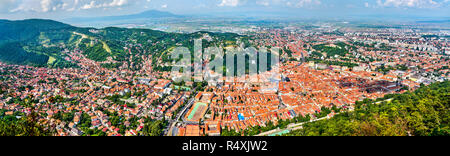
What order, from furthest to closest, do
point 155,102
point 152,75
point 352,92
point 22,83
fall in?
point 152,75 → point 22,83 → point 352,92 → point 155,102

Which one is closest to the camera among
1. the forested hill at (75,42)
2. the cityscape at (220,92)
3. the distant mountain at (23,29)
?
the cityscape at (220,92)

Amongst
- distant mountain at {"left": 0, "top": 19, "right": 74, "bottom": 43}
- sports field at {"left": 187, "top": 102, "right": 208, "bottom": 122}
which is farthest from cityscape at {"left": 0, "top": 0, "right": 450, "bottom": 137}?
distant mountain at {"left": 0, "top": 19, "right": 74, "bottom": 43}

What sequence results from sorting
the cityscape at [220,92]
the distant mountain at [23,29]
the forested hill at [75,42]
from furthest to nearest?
1. the distant mountain at [23,29]
2. the forested hill at [75,42]
3. the cityscape at [220,92]

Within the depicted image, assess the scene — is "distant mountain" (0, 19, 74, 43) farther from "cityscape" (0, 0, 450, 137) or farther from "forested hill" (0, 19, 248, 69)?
"cityscape" (0, 0, 450, 137)

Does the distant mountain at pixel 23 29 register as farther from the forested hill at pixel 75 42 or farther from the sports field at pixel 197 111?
the sports field at pixel 197 111

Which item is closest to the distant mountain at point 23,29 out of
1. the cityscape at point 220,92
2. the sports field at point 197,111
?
the cityscape at point 220,92
